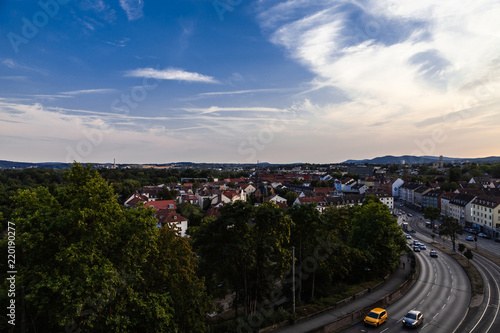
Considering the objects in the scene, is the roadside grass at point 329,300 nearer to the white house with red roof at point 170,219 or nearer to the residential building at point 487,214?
the white house with red roof at point 170,219

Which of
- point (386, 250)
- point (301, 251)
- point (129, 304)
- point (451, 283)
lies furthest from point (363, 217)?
point (129, 304)

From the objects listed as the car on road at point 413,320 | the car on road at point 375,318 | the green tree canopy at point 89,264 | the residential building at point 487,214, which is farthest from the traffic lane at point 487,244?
the green tree canopy at point 89,264

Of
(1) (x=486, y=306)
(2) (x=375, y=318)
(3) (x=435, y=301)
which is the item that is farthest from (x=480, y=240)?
(2) (x=375, y=318)

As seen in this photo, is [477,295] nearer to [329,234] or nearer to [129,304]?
[329,234]

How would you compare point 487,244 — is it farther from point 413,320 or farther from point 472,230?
point 413,320

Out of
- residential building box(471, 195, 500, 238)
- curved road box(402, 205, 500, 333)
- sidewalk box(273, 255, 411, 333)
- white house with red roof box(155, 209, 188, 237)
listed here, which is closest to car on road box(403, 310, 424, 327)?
curved road box(402, 205, 500, 333)

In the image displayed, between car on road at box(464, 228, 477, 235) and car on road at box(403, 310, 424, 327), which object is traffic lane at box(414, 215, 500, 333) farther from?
car on road at box(464, 228, 477, 235)
